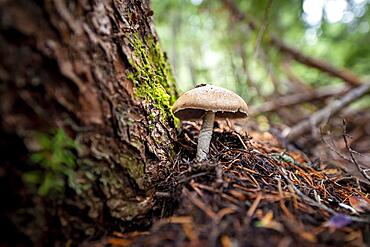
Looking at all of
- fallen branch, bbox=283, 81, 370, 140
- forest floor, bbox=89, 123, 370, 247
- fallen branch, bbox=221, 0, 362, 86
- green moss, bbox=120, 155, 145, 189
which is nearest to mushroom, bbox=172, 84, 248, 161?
forest floor, bbox=89, 123, 370, 247

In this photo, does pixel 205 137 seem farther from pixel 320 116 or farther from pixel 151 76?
pixel 320 116

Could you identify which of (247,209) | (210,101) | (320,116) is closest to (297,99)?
(320,116)

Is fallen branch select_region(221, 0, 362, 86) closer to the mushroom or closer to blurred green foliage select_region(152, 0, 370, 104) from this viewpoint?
blurred green foliage select_region(152, 0, 370, 104)

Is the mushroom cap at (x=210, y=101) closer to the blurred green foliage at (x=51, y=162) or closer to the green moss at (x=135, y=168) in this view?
the green moss at (x=135, y=168)

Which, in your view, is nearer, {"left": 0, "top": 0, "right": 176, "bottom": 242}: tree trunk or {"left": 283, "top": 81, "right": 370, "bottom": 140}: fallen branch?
{"left": 0, "top": 0, "right": 176, "bottom": 242}: tree trunk

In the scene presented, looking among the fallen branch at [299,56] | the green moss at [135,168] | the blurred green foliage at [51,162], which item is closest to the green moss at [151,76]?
the green moss at [135,168]

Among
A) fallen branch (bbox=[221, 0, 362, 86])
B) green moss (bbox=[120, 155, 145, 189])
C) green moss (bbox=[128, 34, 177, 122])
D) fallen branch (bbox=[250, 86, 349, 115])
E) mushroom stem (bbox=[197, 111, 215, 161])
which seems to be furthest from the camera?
fallen branch (bbox=[250, 86, 349, 115])
